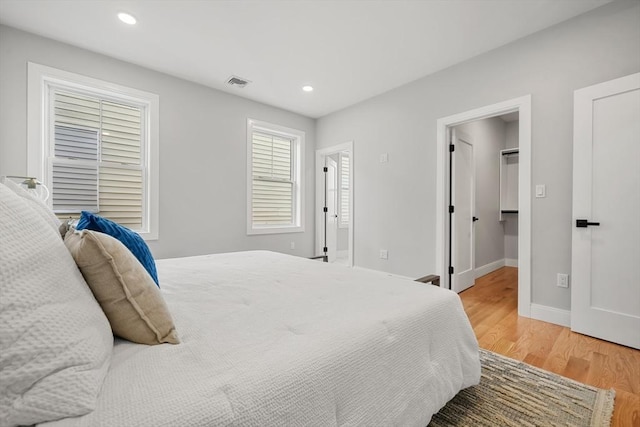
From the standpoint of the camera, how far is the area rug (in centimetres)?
132

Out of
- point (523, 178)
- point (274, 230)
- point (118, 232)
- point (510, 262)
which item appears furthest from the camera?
point (510, 262)

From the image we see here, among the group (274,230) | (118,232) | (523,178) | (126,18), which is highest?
(126,18)

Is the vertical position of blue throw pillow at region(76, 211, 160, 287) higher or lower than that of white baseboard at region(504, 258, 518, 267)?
higher

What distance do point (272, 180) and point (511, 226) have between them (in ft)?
14.6

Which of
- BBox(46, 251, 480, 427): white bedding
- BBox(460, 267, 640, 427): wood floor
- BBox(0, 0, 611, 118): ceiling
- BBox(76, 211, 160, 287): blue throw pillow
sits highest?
BBox(0, 0, 611, 118): ceiling

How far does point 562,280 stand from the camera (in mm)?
2480

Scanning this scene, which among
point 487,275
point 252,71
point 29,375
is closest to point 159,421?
point 29,375

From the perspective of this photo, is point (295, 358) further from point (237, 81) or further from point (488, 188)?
point (488, 188)

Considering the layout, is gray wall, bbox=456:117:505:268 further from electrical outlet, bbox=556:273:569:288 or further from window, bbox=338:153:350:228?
window, bbox=338:153:350:228

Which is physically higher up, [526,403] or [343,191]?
[343,191]

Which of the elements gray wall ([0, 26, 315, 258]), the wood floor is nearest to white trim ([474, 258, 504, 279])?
the wood floor

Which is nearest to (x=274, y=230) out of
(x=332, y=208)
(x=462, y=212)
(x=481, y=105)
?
(x=332, y=208)

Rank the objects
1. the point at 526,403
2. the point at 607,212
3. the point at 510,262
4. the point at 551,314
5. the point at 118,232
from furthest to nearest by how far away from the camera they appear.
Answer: the point at 510,262 < the point at 551,314 < the point at 607,212 < the point at 526,403 < the point at 118,232

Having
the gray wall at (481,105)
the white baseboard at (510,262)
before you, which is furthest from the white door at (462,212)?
the white baseboard at (510,262)
